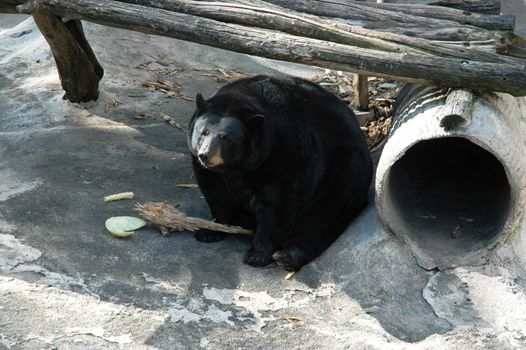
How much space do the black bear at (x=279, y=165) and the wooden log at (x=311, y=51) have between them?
0.46 meters

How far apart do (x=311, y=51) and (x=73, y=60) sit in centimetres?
306

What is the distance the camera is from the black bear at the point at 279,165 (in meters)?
5.85

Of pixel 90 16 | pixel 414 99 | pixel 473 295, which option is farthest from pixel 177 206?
pixel 473 295

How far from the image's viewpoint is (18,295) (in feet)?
16.0

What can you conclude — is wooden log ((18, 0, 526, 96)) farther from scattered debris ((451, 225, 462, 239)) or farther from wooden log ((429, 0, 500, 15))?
wooden log ((429, 0, 500, 15))

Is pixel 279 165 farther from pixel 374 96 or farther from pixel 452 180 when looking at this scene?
pixel 374 96

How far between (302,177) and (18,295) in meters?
2.25

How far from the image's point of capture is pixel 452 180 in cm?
698

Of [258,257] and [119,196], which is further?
[119,196]

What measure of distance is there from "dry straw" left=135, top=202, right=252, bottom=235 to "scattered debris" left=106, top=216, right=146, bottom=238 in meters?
0.09

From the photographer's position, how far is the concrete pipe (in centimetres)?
529

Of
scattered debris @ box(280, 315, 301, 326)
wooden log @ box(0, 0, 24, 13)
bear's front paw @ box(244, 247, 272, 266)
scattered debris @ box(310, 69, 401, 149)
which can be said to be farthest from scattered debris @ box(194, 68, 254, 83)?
scattered debris @ box(280, 315, 301, 326)

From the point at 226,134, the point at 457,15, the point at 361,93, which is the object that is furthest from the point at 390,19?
the point at 361,93

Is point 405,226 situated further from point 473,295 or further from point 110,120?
point 110,120
